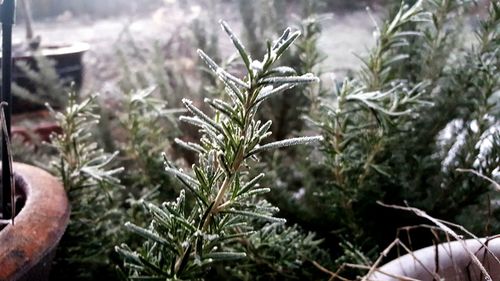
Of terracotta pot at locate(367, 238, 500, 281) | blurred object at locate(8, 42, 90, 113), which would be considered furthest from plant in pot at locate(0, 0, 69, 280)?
blurred object at locate(8, 42, 90, 113)

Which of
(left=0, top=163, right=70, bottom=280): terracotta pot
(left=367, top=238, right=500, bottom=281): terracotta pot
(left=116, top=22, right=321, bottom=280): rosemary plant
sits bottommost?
(left=367, top=238, right=500, bottom=281): terracotta pot

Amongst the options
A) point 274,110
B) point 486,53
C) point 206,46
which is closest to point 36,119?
point 206,46

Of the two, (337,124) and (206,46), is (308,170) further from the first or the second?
(206,46)

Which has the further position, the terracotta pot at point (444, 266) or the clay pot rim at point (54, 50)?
the clay pot rim at point (54, 50)

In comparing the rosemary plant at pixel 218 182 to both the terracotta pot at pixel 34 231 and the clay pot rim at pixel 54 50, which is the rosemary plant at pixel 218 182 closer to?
the terracotta pot at pixel 34 231

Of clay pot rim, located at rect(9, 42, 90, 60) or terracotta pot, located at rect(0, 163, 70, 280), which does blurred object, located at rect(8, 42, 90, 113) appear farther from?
terracotta pot, located at rect(0, 163, 70, 280)

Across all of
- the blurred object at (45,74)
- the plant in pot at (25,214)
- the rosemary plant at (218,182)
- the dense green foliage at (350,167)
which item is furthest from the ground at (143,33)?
the rosemary plant at (218,182)

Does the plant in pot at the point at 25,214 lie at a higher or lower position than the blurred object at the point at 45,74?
lower

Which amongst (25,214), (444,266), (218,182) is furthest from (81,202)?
(444,266)
